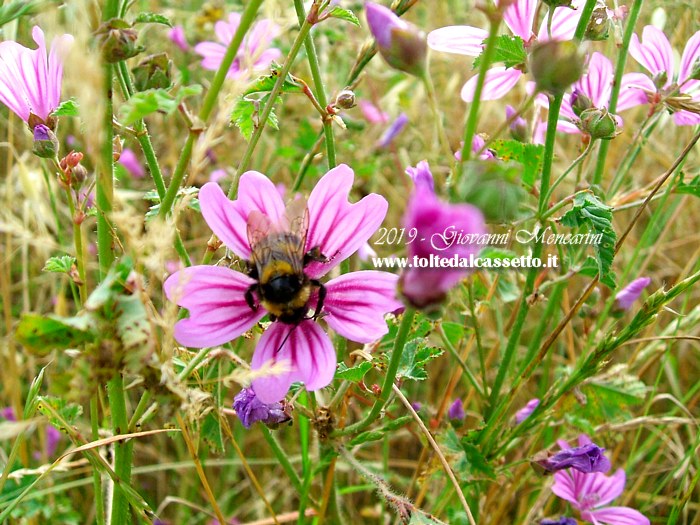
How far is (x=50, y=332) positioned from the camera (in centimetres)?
80

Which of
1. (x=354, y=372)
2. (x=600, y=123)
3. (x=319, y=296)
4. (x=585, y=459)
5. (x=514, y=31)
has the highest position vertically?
(x=514, y=31)

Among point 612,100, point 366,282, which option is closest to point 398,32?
point 366,282

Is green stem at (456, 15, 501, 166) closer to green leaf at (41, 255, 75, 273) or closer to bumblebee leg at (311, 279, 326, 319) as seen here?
bumblebee leg at (311, 279, 326, 319)

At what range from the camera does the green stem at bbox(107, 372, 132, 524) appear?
982mm

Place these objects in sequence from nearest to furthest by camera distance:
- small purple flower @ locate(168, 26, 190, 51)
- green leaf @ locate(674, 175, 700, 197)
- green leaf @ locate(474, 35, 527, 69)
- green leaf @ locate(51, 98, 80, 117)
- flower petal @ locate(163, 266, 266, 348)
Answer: flower petal @ locate(163, 266, 266, 348), green leaf @ locate(51, 98, 80, 117), green leaf @ locate(474, 35, 527, 69), green leaf @ locate(674, 175, 700, 197), small purple flower @ locate(168, 26, 190, 51)

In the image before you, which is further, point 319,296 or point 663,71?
point 663,71

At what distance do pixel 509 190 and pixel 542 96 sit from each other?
2.25 feet

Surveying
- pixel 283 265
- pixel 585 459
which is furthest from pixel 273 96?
pixel 585 459

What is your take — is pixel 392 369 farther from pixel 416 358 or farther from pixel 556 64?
pixel 556 64

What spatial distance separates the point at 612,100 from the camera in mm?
1319

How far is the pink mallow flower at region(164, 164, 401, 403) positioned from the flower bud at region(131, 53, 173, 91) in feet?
0.48

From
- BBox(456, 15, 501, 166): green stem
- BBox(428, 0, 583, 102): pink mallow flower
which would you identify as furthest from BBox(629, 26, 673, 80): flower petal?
BBox(456, 15, 501, 166): green stem

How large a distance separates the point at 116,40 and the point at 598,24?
29.7 inches

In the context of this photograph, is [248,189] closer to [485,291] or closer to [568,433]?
[485,291]
